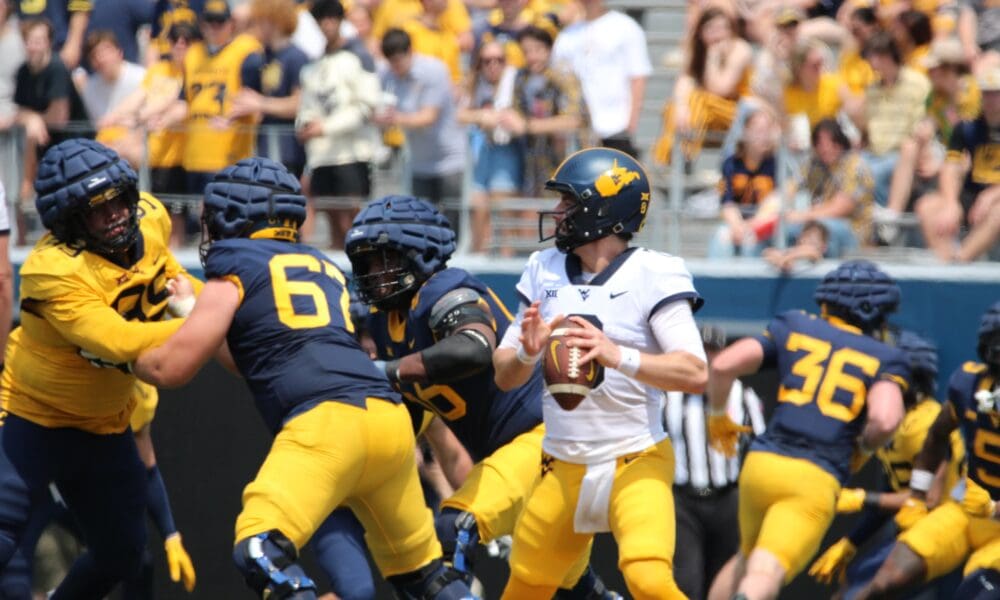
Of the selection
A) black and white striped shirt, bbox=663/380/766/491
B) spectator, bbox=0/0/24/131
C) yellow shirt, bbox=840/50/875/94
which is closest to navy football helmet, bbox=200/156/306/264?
black and white striped shirt, bbox=663/380/766/491

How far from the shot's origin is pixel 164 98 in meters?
10.9

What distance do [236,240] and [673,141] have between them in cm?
436

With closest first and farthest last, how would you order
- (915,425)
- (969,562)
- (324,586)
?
(969,562) < (915,425) < (324,586)

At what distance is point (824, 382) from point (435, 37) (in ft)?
13.9

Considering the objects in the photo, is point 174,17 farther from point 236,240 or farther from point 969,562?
point 969,562

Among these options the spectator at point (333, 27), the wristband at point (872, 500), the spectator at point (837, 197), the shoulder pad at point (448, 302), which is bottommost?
the wristband at point (872, 500)

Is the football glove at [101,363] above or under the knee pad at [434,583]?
above

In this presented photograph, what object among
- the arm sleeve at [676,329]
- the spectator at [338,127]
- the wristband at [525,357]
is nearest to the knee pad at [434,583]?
the wristband at [525,357]

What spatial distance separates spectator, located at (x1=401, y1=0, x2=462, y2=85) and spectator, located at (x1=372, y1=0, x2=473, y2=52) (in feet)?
0.14

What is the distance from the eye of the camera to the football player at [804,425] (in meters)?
8.02

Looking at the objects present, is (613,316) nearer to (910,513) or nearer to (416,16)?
(910,513)

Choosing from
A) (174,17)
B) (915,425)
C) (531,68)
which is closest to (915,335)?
(915,425)

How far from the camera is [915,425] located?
29.9 ft

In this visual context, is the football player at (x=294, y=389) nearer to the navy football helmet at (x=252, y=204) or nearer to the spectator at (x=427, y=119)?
the navy football helmet at (x=252, y=204)
